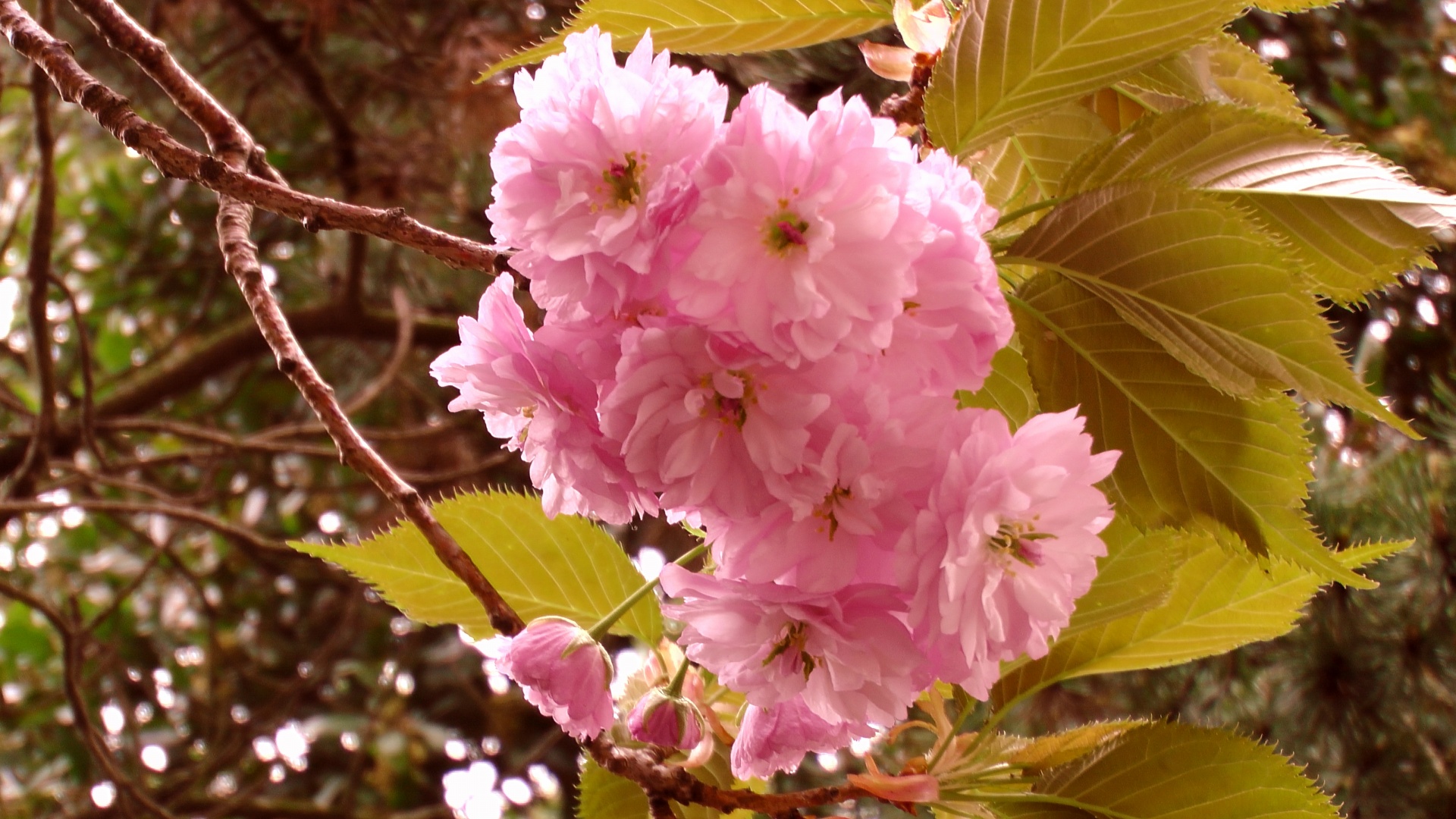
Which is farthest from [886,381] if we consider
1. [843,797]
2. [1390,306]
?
[1390,306]

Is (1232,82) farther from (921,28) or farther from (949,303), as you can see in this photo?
(949,303)

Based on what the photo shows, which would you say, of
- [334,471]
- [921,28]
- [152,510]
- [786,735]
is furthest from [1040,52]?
[334,471]

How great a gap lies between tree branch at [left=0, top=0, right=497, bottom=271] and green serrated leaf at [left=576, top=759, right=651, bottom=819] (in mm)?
260

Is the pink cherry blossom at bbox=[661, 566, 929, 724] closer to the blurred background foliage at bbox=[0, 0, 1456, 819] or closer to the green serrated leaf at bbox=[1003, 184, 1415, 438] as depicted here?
the green serrated leaf at bbox=[1003, 184, 1415, 438]

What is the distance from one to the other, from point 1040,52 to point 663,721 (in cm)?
31

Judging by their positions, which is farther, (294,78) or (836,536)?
(294,78)

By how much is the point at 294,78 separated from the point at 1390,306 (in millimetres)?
1660

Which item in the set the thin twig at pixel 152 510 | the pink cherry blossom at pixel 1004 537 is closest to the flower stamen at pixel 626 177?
the pink cherry blossom at pixel 1004 537

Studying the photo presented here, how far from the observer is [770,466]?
0.34 metres

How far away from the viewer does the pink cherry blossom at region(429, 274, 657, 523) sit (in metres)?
0.38

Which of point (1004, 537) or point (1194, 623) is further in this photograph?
point (1194, 623)

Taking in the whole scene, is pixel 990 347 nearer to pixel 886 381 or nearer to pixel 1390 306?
pixel 886 381

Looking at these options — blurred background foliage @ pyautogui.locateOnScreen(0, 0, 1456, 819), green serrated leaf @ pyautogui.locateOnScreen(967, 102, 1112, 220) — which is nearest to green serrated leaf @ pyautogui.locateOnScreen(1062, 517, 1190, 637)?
green serrated leaf @ pyautogui.locateOnScreen(967, 102, 1112, 220)

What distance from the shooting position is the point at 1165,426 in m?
0.41
